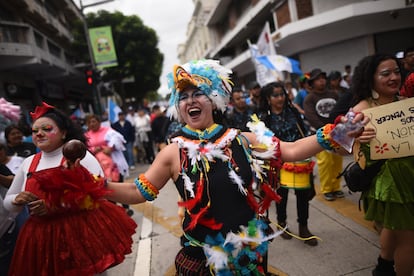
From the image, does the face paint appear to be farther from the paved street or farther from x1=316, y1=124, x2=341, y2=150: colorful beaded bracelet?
x1=316, y1=124, x2=341, y2=150: colorful beaded bracelet

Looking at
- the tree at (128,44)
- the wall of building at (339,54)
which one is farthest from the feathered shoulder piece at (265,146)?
the tree at (128,44)

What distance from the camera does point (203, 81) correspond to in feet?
6.09

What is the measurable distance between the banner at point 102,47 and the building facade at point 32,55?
1778 mm

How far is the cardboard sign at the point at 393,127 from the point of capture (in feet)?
6.35

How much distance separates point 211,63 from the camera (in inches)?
78.1

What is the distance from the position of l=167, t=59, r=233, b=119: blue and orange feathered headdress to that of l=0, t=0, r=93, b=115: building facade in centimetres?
1157

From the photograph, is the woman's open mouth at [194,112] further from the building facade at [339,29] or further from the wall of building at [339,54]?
the wall of building at [339,54]

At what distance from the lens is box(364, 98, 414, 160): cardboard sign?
193cm

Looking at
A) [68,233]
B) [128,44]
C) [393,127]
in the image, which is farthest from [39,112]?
[128,44]

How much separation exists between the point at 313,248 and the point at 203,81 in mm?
2354

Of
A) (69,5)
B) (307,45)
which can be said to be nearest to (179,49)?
(69,5)

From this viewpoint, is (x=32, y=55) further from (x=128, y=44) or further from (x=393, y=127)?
(x=393, y=127)

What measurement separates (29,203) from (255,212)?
1.48 m

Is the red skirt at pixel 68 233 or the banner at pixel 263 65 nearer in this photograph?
the red skirt at pixel 68 233
